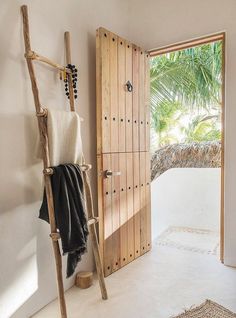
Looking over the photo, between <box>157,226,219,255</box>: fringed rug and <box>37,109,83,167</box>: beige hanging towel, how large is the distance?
169 centimetres

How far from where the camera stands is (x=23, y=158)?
5.16 ft

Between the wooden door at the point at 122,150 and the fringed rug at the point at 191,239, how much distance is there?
1.43ft

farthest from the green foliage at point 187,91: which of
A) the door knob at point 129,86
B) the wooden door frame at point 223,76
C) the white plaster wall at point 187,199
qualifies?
the door knob at point 129,86

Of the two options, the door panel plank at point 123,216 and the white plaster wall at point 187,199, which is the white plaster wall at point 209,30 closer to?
the door panel plank at point 123,216

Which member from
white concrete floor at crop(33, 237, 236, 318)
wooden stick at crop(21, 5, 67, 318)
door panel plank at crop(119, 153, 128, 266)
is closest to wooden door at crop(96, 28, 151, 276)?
door panel plank at crop(119, 153, 128, 266)

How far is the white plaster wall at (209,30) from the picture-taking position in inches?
86.4

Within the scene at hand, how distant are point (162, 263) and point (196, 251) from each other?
0.49 meters

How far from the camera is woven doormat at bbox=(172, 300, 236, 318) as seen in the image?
1.58 m

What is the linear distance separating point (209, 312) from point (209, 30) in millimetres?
2234

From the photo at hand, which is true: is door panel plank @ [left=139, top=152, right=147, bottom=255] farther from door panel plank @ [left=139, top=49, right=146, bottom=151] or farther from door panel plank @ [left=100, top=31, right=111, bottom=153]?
door panel plank @ [left=100, top=31, right=111, bottom=153]

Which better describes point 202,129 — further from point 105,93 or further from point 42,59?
point 42,59

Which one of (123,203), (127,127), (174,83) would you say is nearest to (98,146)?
(127,127)

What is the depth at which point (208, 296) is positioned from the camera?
1.80 meters

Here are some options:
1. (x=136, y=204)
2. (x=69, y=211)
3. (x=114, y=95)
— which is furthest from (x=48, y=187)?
(x=136, y=204)
